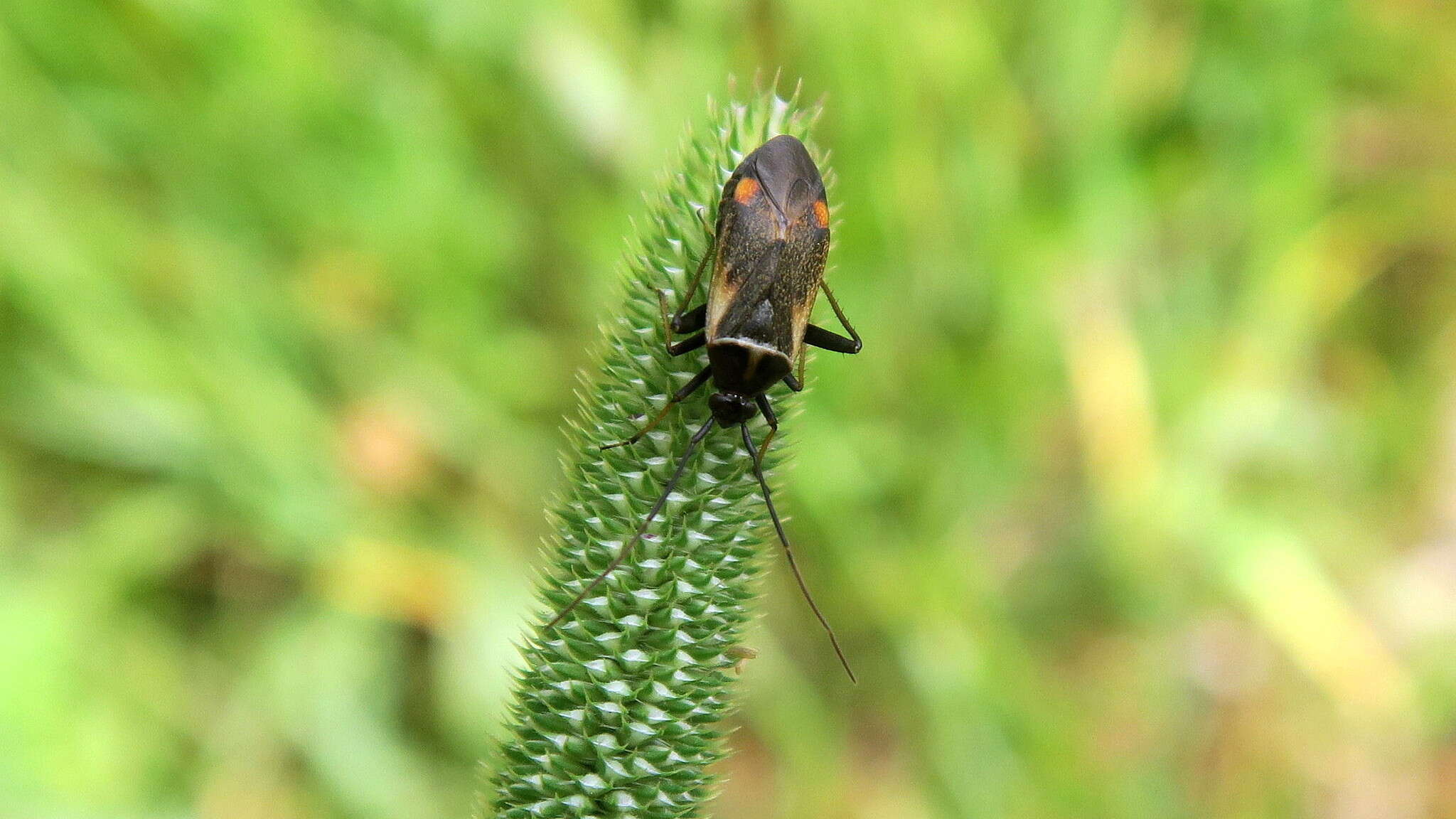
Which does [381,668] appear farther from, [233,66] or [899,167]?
[899,167]

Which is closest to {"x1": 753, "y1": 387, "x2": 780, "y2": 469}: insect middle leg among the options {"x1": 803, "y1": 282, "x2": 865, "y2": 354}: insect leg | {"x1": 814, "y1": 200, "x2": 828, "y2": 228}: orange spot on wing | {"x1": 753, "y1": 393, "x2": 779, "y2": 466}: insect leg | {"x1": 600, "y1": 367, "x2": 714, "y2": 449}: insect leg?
{"x1": 753, "y1": 393, "x2": 779, "y2": 466}: insect leg

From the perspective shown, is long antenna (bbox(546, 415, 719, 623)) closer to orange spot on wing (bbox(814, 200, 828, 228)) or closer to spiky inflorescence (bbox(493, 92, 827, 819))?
spiky inflorescence (bbox(493, 92, 827, 819))

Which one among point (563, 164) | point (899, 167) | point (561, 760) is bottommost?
point (561, 760)

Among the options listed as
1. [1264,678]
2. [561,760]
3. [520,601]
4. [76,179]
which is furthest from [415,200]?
[1264,678]

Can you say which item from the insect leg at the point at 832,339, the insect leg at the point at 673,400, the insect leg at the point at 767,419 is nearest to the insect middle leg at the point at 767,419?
the insect leg at the point at 767,419

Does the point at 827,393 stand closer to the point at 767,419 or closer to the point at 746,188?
the point at 767,419
